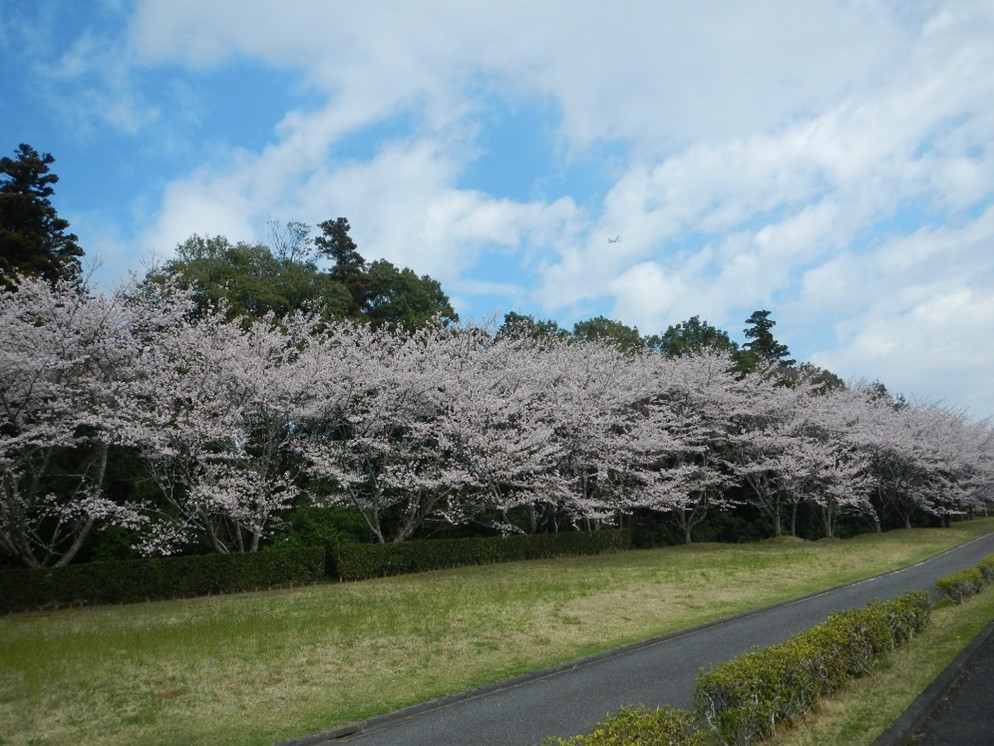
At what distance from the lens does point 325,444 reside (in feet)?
74.1

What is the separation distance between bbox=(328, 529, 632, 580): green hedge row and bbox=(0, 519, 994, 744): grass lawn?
1177 mm

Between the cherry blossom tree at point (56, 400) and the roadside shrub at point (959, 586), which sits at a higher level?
the cherry blossom tree at point (56, 400)

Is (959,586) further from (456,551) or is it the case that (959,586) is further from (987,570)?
(456,551)

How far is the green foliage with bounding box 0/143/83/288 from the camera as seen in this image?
81.7ft

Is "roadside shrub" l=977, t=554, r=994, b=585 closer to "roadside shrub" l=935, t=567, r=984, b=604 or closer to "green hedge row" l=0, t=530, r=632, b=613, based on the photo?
"roadside shrub" l=935, t=567, r=984, b=604

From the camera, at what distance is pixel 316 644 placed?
1157cm

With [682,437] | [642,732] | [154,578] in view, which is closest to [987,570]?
[642,732]

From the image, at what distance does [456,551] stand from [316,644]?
469 inches

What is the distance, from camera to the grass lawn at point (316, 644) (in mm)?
8242

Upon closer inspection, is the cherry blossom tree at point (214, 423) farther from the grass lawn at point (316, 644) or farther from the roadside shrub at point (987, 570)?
the roadside shrub at point (987, 570)

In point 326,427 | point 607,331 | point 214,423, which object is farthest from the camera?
point 607,331

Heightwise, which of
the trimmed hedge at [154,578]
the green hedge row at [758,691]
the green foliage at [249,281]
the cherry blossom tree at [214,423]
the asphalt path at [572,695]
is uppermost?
the green foliage at [249,281]

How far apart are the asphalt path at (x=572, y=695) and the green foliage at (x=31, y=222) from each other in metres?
22.3

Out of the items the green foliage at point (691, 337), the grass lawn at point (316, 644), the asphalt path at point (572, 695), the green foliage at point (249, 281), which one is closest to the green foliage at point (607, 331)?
the green foliage at point (691, 337)
